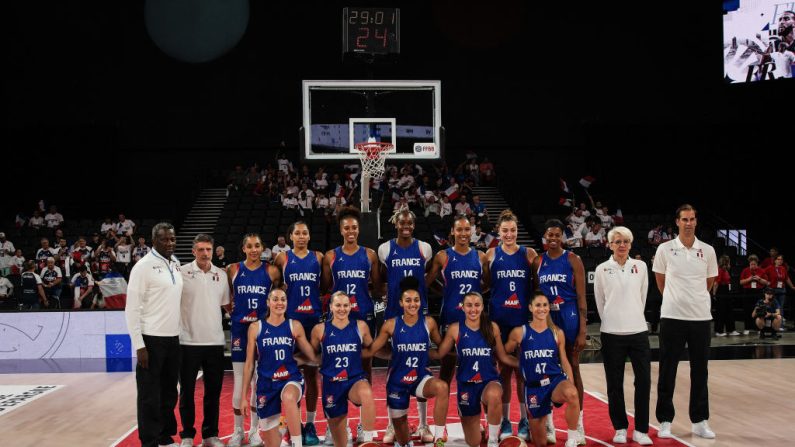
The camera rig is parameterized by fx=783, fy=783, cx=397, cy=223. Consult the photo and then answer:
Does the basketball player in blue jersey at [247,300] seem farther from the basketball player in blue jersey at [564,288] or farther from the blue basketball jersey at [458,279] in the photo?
the basketball player in blue jersey at [564,288]

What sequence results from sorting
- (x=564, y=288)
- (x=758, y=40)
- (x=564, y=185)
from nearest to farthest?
1. (x=564, y=288)
2. (x=758, y=40)
3. (x=564, y=185)

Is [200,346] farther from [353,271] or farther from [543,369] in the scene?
[543,369]

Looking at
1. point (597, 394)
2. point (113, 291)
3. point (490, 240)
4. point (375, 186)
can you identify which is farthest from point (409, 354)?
point (375, 186)

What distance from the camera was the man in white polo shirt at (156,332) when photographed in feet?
19.0

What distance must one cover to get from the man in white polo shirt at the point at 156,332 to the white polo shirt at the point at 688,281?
4.07 meters

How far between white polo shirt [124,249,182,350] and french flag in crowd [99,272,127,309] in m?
8.69

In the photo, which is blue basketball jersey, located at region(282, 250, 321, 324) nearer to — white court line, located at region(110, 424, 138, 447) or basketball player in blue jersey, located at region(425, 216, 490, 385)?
basketball player in blue jersey, located at region(425, 216, 490, 385)

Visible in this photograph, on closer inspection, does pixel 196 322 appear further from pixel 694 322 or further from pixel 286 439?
pixel 694 322

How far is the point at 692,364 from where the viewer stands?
21.8ft

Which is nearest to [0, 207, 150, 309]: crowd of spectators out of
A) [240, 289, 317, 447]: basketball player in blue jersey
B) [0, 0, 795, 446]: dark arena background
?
[0, 0, 795, 446]: dark arena background

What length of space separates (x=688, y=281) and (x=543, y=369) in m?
1.56

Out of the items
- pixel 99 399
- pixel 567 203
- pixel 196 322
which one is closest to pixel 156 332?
pixel 196 322

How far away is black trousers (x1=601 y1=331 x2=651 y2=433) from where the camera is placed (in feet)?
20.7

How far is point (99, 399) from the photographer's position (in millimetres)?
8562
